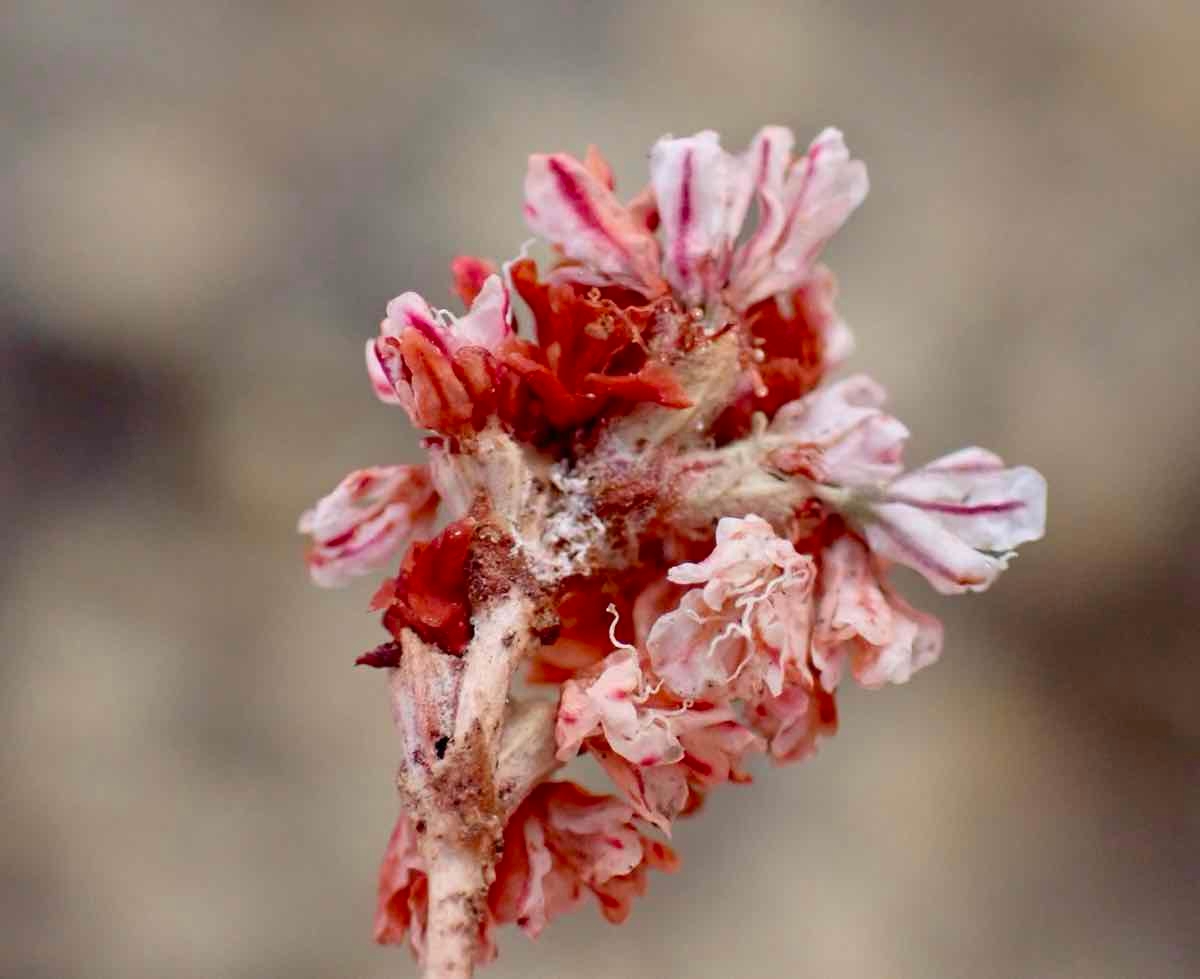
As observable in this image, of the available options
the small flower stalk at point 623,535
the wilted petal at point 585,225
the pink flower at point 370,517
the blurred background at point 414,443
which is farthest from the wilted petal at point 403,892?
the blurred background at point 414,443

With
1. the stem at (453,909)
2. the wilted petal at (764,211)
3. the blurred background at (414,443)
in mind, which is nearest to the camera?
the stem at (453,909)

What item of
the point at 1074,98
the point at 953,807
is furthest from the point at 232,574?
the point at 1074,98

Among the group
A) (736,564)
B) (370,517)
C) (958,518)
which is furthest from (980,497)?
(370,517)

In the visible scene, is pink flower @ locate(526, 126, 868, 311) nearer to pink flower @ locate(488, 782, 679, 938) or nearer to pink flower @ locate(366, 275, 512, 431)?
pink flower @ locate(366, 275, 512, 431)

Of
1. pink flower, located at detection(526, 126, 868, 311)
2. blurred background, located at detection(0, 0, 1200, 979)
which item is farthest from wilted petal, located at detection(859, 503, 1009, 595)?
blurred background, located at detection(0, 0, 1200, 979)

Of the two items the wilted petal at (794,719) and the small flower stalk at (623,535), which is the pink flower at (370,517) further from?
the wilted petal at (794,719)

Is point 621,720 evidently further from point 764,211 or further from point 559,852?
point 764,211

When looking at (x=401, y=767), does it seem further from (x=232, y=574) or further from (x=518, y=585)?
(x=232, y=574)
